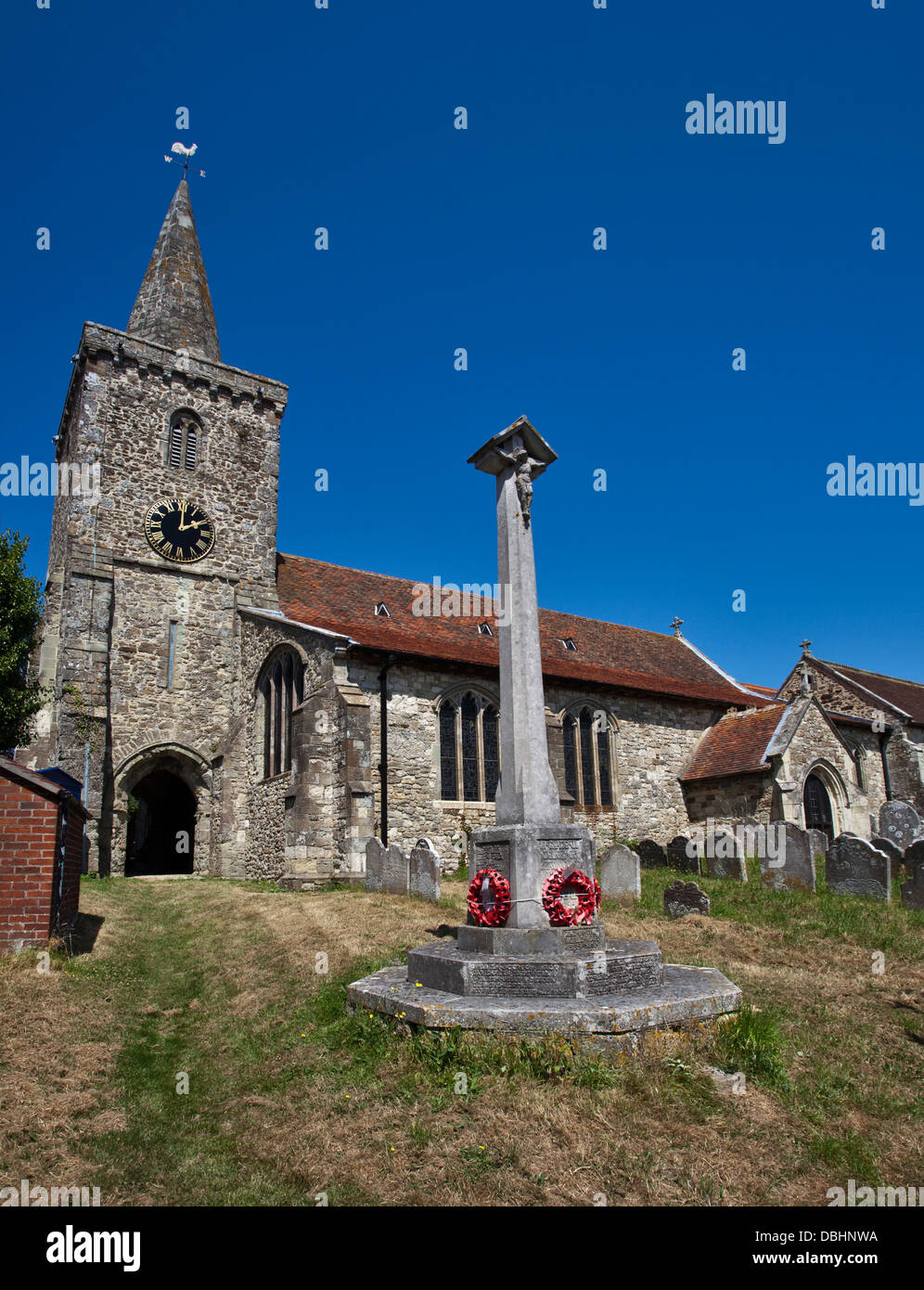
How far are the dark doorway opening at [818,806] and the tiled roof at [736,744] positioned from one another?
174cm

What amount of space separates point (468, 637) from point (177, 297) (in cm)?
1296

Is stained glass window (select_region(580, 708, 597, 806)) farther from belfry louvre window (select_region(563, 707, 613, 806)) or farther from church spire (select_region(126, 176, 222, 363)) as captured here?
church spire (select_region(126, 176, 222, 363))

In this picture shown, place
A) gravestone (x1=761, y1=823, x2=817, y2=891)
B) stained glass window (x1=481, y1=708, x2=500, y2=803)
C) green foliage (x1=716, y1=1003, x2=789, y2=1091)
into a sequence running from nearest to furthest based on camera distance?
green foliage (x1=716, y1=1003, x2=789, y2=1091) → gravestone (x1=761, y1=823, x2=817, y2=891) → stained glass window (x1=481, y1=708, x2=500, y2=803)

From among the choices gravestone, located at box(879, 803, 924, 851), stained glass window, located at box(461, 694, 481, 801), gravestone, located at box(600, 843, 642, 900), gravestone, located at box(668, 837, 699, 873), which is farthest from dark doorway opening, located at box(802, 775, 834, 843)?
gravestone, located at box(600, 843, 642, 900)

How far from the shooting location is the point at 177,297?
22391 millimetres

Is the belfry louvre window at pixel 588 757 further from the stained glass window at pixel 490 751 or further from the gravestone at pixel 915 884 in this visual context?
the gravestone at pixel 915 884

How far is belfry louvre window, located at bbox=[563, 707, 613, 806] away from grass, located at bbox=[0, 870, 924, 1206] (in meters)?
12.6

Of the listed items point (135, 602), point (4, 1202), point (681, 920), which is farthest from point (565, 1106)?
point (135, 602)

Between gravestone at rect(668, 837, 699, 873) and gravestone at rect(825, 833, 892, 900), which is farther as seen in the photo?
gravestone at rect(668, 837, 699, 873)

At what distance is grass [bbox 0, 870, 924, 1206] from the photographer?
12.6 feet

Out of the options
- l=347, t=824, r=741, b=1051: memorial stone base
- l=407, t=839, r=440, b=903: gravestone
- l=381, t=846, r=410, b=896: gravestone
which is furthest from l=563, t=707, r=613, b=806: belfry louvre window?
l=347, t=824, r=741, b=1051: memorial stone base

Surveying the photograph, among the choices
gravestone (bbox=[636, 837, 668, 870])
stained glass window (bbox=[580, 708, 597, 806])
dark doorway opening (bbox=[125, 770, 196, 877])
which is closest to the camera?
gravestone (bbox=[636, 837, 668, 870])

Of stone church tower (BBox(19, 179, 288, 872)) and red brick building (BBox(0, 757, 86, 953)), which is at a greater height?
stone church tower (BBox(19, 179, 288, 872))

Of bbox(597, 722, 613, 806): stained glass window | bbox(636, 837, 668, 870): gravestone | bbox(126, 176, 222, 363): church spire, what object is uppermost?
bbox(126, 176, 222, 363): church spire
